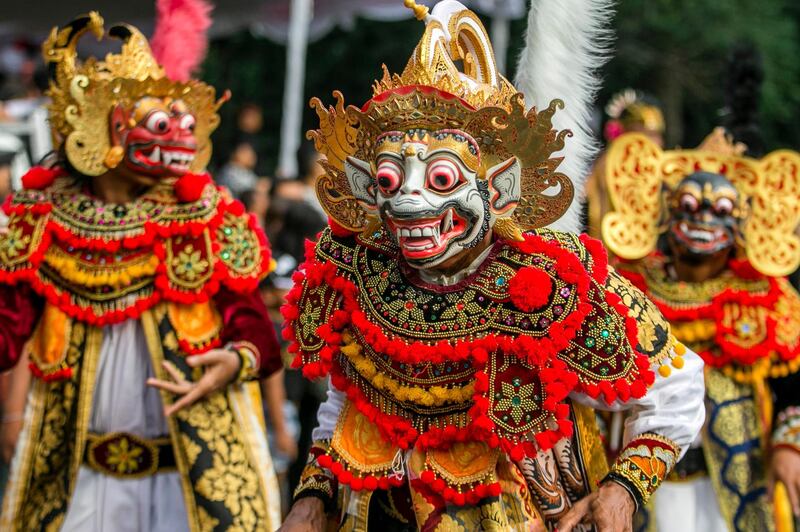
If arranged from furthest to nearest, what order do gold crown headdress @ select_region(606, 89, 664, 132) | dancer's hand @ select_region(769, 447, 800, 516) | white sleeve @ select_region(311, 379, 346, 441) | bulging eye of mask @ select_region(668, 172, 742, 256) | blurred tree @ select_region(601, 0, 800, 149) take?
blurred tree @ select_region(601, 0, 800, 149) < gold crown headdress @ select_region(606, 89, 664, 132) < bulging eye of mask @ select_region(668, 172, 742, 256) < dancer's hand @ select_region(769, 447, 800, 516) < white sleeve @ select_region(311, 379, 346, 441)

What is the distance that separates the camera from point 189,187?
14.3 feet

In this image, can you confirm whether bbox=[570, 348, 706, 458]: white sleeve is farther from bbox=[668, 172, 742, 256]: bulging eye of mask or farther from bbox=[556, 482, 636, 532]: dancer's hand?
bbox=[668, 172, 742, 256]: bulging eye of mask

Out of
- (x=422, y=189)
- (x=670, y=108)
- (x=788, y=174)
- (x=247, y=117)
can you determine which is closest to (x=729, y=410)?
(x=788, y=174)

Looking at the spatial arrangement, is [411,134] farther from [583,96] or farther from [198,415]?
[198,415]

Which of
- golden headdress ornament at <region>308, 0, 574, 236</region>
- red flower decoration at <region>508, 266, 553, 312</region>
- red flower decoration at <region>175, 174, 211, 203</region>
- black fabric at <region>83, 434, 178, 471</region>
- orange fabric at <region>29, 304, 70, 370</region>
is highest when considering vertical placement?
golden headdress ornament at <region>308, 0, 574, 236</region>

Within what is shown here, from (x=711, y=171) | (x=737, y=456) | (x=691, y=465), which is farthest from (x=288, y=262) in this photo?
(x=737, y=456)

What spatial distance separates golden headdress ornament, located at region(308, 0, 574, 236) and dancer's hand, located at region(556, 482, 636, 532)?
698 millimetres

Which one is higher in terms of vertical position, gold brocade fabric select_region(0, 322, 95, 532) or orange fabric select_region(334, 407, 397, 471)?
orange fabric select_region(334, 407, 397, 471)

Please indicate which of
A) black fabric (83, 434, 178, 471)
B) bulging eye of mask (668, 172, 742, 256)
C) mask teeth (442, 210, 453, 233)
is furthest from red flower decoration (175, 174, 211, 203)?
bulging eye of mask (668, 172, 742, 256)

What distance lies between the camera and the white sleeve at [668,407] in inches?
125

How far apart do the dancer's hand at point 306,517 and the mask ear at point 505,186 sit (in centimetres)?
93

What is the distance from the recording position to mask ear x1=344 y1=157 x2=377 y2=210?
3.25 metres

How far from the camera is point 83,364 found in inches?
170

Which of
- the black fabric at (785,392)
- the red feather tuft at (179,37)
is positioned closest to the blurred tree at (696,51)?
the black fabric at (785,392)
